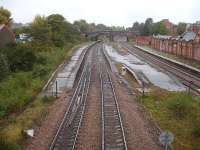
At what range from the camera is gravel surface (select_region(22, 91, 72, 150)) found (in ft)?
56.4

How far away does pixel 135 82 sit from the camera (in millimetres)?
37812

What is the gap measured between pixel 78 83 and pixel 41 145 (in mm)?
18309

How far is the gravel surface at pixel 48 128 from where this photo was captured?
17.2 m

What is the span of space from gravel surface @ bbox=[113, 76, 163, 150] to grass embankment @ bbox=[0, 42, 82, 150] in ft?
16.3

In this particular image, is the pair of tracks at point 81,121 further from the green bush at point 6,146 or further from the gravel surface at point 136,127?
the green bush at point 6,146

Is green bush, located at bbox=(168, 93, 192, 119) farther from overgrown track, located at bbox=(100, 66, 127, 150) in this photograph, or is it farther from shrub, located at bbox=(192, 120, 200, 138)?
overgrown track, located at bbox=(100, 66, 127, 150)

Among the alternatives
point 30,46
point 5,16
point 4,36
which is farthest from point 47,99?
point 5,16

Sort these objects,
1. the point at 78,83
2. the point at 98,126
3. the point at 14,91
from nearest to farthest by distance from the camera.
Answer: the point at 98,126
the point at 14,91
the point at 78,83

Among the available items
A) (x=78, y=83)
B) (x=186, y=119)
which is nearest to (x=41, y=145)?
(x=186, y=119)

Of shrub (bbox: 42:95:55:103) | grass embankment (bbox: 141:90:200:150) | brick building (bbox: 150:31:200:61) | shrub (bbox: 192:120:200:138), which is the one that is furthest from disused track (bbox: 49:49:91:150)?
brick building (bbox: 150:31:200:61)

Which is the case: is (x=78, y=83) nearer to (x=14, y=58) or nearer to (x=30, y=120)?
(x=14, y=58)

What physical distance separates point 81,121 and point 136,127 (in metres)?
3.10

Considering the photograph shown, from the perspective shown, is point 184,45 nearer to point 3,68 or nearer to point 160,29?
point 3,68

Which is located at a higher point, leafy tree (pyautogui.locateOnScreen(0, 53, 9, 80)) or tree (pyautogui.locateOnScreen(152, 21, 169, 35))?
tree (pyautogui.locateOnScreen(152, 21, 169, 35))
